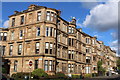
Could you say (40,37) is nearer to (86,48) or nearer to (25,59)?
(25,59)

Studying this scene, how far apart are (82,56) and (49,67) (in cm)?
2037

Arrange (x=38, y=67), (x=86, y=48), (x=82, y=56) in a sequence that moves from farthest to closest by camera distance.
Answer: (x=86, y=48)
(x=82, y=56)
(x=38, y=67)

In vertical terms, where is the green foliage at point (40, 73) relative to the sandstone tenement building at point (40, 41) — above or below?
below

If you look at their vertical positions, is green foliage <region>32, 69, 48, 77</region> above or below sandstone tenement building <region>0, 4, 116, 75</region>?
below

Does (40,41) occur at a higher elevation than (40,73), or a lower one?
higher

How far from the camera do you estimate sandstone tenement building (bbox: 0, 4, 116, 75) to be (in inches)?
1357

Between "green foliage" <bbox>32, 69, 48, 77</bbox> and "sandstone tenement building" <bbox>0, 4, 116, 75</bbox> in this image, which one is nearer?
"green foliage" <bbox>32, 69, 48, 77</bbox>

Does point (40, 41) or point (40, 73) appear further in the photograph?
point (40, 41)

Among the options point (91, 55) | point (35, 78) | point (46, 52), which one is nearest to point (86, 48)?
point (91, 55)

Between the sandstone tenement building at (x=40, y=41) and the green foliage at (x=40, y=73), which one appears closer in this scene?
the green foliage at (x=40, y=73)

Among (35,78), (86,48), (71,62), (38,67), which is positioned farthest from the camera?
(86,48)

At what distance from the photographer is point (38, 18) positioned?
36.7m

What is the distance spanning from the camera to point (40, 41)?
34531 millimetres

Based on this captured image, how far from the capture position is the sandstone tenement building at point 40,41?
34469 mm
